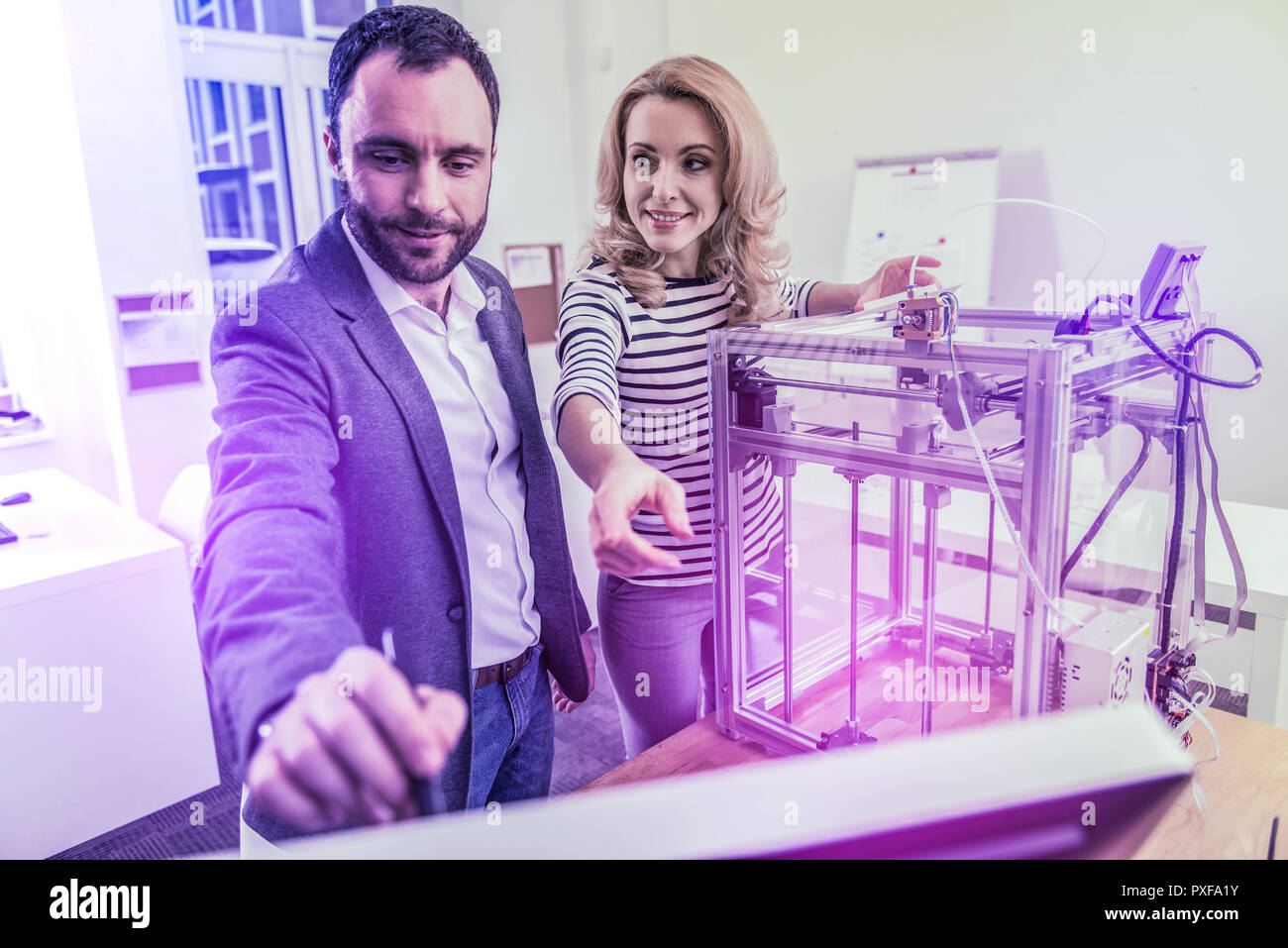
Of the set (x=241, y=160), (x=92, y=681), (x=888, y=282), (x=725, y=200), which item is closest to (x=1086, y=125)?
(x=888, y=282)

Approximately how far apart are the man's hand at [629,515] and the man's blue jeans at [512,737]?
353 mm

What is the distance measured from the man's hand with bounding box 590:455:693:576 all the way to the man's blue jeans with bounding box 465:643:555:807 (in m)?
0.35

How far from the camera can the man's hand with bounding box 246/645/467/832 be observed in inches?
18.4

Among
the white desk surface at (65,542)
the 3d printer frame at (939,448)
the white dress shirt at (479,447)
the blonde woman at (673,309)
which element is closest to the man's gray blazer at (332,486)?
the white dress shirt at (479,447)

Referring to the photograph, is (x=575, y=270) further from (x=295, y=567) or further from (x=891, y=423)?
(x=295, y=567)

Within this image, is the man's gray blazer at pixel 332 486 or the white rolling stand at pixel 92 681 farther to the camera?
the white rolling stand at pixel 92 681

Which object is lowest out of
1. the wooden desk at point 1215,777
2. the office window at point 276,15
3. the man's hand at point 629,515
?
the wooden desk at point 1215,777

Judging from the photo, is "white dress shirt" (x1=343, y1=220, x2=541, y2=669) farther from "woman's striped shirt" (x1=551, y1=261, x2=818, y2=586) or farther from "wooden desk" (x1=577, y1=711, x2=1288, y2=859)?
"wooden desk" (x1=577, y1=711, x2=1288, y2=859)

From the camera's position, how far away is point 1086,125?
8.61 ft

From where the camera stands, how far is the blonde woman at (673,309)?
37.7 inches

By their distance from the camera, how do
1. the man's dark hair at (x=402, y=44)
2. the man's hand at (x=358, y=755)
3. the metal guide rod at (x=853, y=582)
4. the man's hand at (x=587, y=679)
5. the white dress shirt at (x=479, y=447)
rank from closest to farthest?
1. the man's hand at (x=358, y=755)
2. the man's dark hair at (x=402, y=44)
3. the white dress shirt at (x=479, y=447)
4. the metal guide rod at (x=853, y=582)
5. the man's hand at (x=587, y=679)

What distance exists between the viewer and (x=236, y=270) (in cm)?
312

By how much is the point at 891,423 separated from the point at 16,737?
76.3 inches

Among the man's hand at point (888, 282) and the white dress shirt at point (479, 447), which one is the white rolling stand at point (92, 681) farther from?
the man's hand at point (888, 282)
